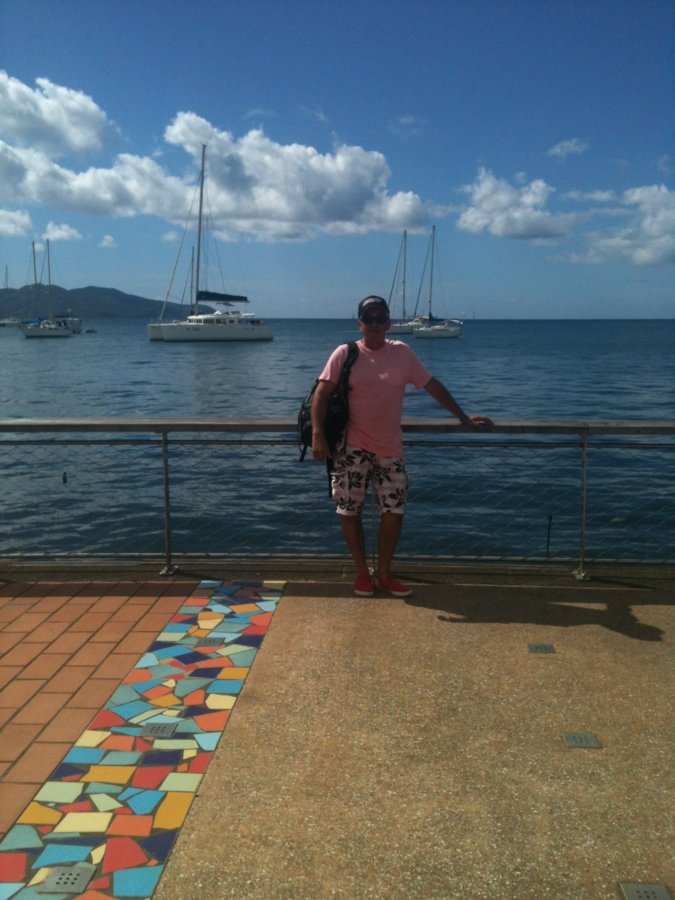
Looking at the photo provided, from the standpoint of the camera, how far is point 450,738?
119 inches

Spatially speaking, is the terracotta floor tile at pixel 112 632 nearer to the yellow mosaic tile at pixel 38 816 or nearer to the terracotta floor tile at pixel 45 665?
the terracotta floor tile at pixel 45 665

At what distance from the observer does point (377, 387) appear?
14.3 feet

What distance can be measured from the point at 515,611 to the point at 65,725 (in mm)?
2326

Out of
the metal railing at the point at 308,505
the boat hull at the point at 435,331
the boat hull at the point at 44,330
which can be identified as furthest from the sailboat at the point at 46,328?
the metal railing at the point at 308,505

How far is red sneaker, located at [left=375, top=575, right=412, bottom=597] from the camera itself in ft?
15.0

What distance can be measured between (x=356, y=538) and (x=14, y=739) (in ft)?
6.89

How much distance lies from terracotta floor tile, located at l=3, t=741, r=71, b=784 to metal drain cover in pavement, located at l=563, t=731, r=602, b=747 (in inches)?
72.8

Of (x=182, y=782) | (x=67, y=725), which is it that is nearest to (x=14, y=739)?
(x=67, y=725)

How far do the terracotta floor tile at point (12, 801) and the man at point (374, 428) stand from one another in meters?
2.18

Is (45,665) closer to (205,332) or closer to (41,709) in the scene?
(41,709)

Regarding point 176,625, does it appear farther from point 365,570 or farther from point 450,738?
point 450,738

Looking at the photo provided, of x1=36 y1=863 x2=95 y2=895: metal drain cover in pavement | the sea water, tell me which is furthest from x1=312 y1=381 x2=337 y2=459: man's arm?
the sea water

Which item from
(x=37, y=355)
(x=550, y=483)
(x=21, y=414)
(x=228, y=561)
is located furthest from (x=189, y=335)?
(x=228, y=561)

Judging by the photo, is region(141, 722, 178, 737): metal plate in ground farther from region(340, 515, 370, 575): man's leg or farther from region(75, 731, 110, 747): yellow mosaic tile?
region(340, 515, 370, 575): man's leg
